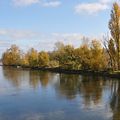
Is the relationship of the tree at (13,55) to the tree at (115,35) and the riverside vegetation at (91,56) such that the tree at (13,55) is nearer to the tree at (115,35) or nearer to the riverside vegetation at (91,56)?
the riverside vegetation at (91,56)

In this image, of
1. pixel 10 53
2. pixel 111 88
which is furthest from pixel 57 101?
pixel 10 53

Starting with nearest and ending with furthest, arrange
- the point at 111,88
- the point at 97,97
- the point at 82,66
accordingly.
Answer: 1. the point at 97,97
2. the point at 111,88
3. the point at 82,66

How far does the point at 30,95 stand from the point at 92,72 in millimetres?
25021

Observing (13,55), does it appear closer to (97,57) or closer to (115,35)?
(97,57)

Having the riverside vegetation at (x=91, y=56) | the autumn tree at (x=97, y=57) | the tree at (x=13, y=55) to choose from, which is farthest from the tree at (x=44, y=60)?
the tree at (x=13, y=55)

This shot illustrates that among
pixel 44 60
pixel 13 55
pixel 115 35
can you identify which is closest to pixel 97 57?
pixel 115 35

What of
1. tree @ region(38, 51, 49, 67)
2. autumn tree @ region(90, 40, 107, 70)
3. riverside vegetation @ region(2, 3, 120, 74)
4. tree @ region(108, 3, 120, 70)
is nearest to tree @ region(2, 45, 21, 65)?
riverside vegetation @ region(2, 3, 120, 74)

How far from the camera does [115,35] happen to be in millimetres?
43844

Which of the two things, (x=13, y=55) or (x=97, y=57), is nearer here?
(x=97, y=57)

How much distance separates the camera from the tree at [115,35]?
143 ft

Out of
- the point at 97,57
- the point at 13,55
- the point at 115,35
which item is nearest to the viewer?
the point at 115,35

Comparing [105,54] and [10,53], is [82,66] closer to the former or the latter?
[105,54]

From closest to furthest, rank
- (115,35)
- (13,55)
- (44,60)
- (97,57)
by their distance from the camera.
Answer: (115,35) → (97,57) → (44,60) → (13,55)

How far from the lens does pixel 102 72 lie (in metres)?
46.5
